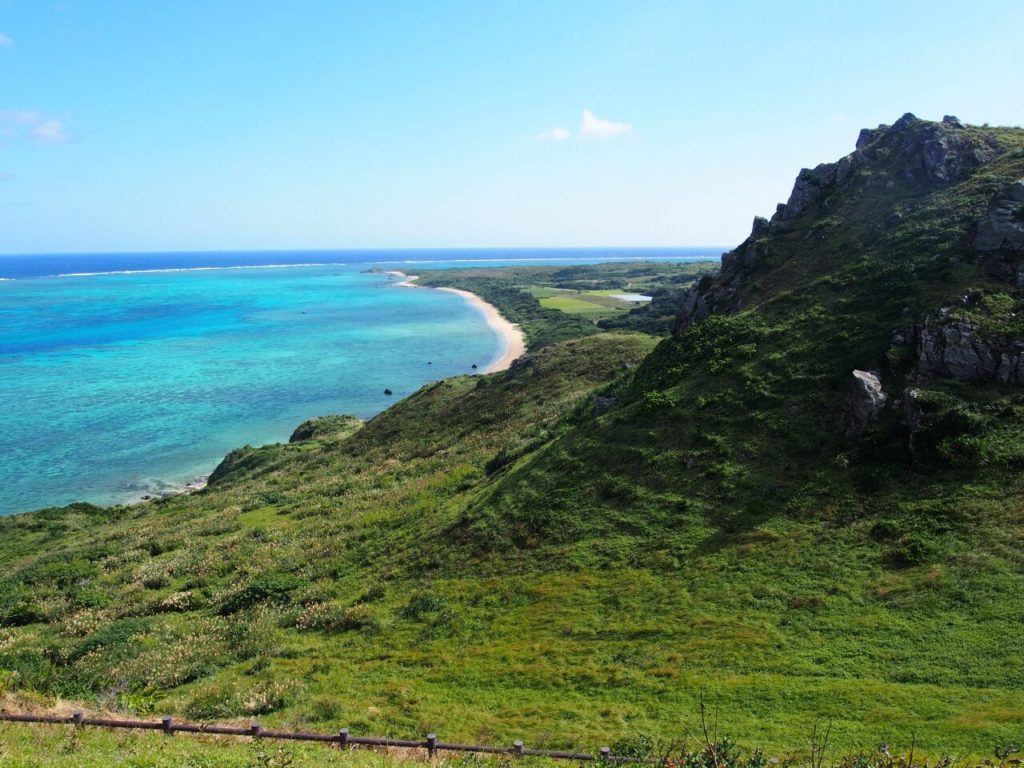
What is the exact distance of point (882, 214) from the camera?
3219 cm

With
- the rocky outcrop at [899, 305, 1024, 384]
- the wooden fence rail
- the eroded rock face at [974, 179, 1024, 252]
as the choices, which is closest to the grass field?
the eroded rock face at [974, 179, 1024, 252]

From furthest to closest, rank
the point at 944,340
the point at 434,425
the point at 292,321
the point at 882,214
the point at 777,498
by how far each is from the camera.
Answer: the point at 292,321 → the point at 434,425 → the point at 882,214 → the point at 944,340 → the point at 777,498

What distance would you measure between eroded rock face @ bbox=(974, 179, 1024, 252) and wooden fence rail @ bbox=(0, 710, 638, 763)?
25.6m

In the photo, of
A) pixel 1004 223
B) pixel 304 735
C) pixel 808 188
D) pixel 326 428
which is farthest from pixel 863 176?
pixel 326 428

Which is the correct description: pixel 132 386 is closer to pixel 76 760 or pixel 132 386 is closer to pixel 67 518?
pixel 67 518

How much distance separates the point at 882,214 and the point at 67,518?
55.2m

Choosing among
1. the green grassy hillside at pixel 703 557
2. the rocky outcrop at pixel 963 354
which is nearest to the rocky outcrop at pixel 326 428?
the green grassy hillside at pixel 703 557

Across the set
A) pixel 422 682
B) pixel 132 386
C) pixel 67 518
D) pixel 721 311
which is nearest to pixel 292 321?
pixel 132 386

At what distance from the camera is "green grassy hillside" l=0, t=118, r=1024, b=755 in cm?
1416

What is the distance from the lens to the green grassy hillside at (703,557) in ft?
46.4

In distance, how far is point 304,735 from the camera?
42.3ft

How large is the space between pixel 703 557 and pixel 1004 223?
1960 centimetres

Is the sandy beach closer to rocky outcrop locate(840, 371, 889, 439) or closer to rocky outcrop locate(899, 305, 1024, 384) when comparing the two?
rocky outcrop locate(840, 371, 889, 439)

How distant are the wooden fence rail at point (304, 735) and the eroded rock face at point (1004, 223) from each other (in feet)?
84.1
